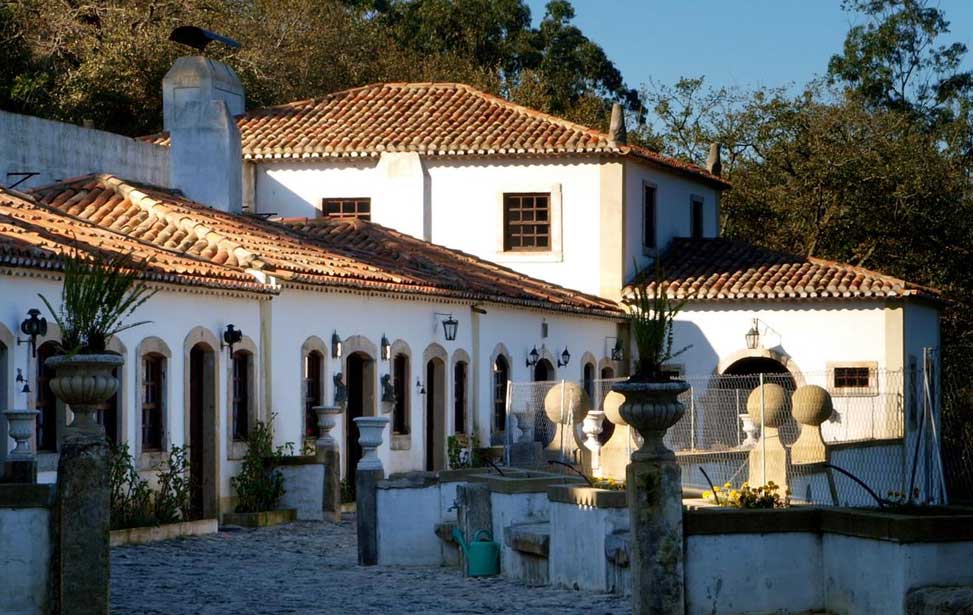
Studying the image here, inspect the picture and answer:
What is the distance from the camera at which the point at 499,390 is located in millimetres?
29188

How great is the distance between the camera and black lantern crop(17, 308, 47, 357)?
1723 centimetres

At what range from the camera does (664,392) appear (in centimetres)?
1138

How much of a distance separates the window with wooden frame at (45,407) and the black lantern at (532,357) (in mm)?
12775

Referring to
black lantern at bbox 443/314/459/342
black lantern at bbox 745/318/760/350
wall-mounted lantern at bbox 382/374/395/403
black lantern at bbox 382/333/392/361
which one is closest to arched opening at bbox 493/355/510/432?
black lantern at bbox 443/314/459/342

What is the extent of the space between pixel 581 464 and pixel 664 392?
35.2 feet

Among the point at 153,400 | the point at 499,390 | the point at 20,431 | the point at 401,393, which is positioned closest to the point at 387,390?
the point at 401,393

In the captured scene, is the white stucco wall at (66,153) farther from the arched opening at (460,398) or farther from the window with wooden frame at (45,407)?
the window with wooden frame at (45,407)

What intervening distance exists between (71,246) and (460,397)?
400 inches

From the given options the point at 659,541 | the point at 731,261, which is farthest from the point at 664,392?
the point at 731,261

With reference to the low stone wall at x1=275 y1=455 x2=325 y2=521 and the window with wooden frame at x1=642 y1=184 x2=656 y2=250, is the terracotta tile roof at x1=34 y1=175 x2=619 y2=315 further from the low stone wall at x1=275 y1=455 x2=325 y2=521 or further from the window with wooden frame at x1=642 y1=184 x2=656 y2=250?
the window with wooden frame at x1=642 y1=184 x2=656 y2=250

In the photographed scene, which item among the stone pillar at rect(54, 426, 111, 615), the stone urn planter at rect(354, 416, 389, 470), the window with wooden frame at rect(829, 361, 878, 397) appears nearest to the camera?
the stone pillar at rect(54, 426, 111, 615)

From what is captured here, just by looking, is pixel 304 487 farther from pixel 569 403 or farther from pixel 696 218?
pixel 696 218

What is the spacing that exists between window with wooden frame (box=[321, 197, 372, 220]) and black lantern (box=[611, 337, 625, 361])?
17.4ft

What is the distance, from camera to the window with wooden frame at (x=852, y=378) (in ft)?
Answer: 110
